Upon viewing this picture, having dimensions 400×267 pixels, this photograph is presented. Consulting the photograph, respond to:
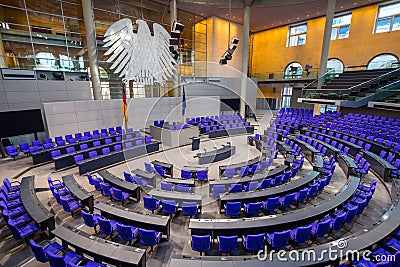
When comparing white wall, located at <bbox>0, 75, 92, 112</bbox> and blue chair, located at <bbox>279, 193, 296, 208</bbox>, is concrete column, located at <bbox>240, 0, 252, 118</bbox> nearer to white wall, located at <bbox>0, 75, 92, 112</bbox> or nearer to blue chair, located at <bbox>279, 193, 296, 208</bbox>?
white wall, located at <bbox>0, 75, 92, 112</bbox>

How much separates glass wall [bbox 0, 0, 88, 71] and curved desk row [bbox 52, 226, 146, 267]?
44.3 ft

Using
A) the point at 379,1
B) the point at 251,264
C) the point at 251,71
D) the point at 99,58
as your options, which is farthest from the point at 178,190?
the point at 251,71

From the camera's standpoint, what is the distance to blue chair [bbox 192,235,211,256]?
14.9 feet

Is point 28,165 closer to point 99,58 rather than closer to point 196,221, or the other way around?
point 99,58

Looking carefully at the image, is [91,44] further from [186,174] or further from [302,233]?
[302,233]

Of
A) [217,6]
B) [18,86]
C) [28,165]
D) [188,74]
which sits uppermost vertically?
[217,6]

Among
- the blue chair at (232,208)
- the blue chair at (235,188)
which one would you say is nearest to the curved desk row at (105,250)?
the blue chair at (232,208)

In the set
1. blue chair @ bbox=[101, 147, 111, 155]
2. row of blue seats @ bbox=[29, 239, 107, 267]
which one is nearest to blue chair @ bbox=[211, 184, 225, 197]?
row of blue seats @ bbox=[29, 239, 107, 267]

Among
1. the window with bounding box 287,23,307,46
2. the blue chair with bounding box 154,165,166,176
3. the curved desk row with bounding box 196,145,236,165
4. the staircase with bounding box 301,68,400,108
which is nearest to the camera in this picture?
the blue chair with bounding box 154,165,166,176

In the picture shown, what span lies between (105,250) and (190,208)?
2451 millimetres

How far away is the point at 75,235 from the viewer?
14.9 ft

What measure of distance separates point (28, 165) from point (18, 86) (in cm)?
512

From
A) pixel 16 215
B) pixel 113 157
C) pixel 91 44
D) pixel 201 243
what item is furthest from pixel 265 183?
pixel 91 44

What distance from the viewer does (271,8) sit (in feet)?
67.5
